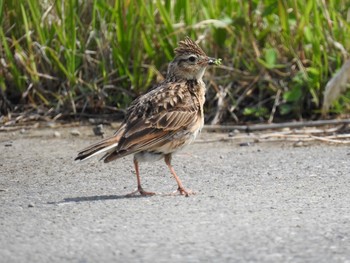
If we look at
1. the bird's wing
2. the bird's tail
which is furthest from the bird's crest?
the bird's tail

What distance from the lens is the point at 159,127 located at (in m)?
7.90

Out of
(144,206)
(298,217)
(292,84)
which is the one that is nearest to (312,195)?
(298,217)

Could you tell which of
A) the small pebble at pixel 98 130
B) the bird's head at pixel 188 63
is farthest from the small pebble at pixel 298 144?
the small pebble at pixel 98 130

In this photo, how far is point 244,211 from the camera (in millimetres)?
6887

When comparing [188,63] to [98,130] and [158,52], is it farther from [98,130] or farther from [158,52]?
[158,52]

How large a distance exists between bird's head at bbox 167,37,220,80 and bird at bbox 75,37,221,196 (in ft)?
0.22

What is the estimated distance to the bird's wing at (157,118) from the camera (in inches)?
302

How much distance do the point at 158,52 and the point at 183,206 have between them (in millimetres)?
3907

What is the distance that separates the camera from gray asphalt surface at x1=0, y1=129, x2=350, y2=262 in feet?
19.2

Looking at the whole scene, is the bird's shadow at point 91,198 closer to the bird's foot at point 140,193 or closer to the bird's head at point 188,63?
the bird's foot at point 140,193

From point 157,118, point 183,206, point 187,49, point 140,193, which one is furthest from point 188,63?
point 183,206

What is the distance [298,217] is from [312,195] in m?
0.80

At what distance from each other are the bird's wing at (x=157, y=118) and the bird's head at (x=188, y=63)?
289mm

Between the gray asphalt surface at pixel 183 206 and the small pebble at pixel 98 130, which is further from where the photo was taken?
the small pebble at pixel 98 130
